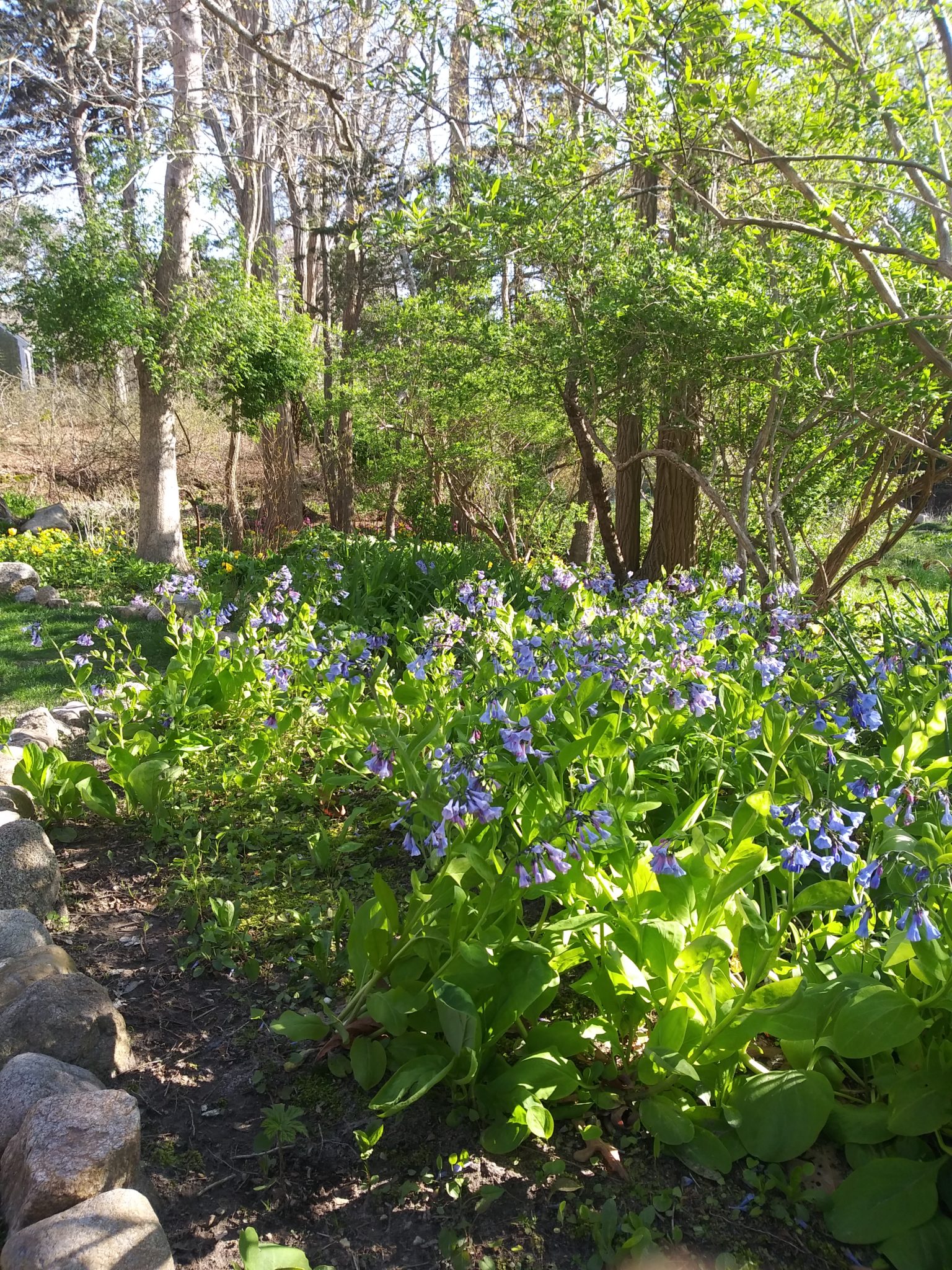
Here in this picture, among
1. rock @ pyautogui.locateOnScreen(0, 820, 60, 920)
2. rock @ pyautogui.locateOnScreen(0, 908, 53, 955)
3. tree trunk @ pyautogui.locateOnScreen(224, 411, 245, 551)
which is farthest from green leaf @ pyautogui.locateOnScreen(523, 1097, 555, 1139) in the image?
tree trunk @ pyautogui.locateOnScreen(224, 411, 245, 551)

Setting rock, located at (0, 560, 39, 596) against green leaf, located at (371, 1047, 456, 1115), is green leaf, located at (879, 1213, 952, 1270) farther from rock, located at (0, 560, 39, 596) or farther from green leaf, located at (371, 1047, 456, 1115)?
rock, located at (0, 560, 39, 596)

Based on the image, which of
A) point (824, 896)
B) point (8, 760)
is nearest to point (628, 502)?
point (8, 760)

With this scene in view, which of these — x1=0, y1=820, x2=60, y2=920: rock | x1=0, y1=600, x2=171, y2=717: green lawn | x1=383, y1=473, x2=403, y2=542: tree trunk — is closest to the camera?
x1=0, y1=820, x2=60, y2=920: rock

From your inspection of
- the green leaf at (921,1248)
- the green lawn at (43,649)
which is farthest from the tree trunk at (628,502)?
the green leaf at (921,1248)

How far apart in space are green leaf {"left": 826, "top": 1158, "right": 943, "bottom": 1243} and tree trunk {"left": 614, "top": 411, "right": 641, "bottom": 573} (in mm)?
7015

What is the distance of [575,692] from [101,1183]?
1595 millimetres

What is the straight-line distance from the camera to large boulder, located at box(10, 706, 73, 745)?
3.83 m

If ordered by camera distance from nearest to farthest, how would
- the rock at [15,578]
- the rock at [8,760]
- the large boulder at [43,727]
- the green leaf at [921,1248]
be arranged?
the green leaf at [921,1248] → the rock at [8,760] → the large boulder at [43,727] → the rock at [15,578]

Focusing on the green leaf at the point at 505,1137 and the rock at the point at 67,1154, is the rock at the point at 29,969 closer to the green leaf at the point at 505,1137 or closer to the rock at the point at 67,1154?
the rock at the point at 67,1154

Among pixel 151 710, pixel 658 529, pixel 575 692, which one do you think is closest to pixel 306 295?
pixel 658 529

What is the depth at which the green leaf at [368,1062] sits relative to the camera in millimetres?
1851

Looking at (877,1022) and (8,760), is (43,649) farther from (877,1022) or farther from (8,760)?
(877,1022)

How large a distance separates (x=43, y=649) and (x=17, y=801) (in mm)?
2983

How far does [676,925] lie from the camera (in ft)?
5.53
